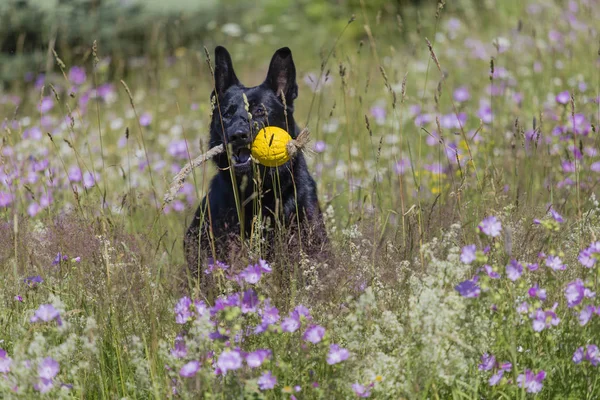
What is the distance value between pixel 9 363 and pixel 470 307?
4.23 feet

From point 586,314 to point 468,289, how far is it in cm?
32

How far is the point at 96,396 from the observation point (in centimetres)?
254

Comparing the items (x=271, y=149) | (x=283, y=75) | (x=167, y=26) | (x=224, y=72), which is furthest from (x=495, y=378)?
(x=167, y=26)

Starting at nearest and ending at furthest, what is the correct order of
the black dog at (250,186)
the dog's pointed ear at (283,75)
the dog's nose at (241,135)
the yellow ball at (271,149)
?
the black dog at (250,186), the yellow ball at (271,149), the dog's nose at (241,135), the dog's pointed ear at (283,75)

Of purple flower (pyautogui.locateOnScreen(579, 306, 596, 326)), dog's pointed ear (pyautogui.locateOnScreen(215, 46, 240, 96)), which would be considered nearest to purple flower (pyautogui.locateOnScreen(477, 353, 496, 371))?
purple flower (pyautogui.locateOnScreen(579, 306, 596, 326))

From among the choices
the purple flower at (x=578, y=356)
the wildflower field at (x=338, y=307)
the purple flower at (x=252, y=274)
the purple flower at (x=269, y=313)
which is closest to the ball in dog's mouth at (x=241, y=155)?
the wildflower field at (x=338, y=307)

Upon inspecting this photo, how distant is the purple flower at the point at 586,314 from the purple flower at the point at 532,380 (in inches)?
7.1

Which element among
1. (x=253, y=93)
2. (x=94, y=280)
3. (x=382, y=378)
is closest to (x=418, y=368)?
(x=382, y=378)

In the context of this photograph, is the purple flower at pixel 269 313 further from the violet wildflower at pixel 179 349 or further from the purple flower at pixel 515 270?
the purple flower at pixel 515 270

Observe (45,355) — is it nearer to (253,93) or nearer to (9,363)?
(9,363)

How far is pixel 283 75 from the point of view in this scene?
447cm

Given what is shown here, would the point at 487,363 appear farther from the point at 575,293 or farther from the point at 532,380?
the point at 575,293

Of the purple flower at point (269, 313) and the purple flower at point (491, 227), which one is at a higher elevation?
the purple flower at point (491, 227)

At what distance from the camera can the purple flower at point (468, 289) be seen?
213 cm
